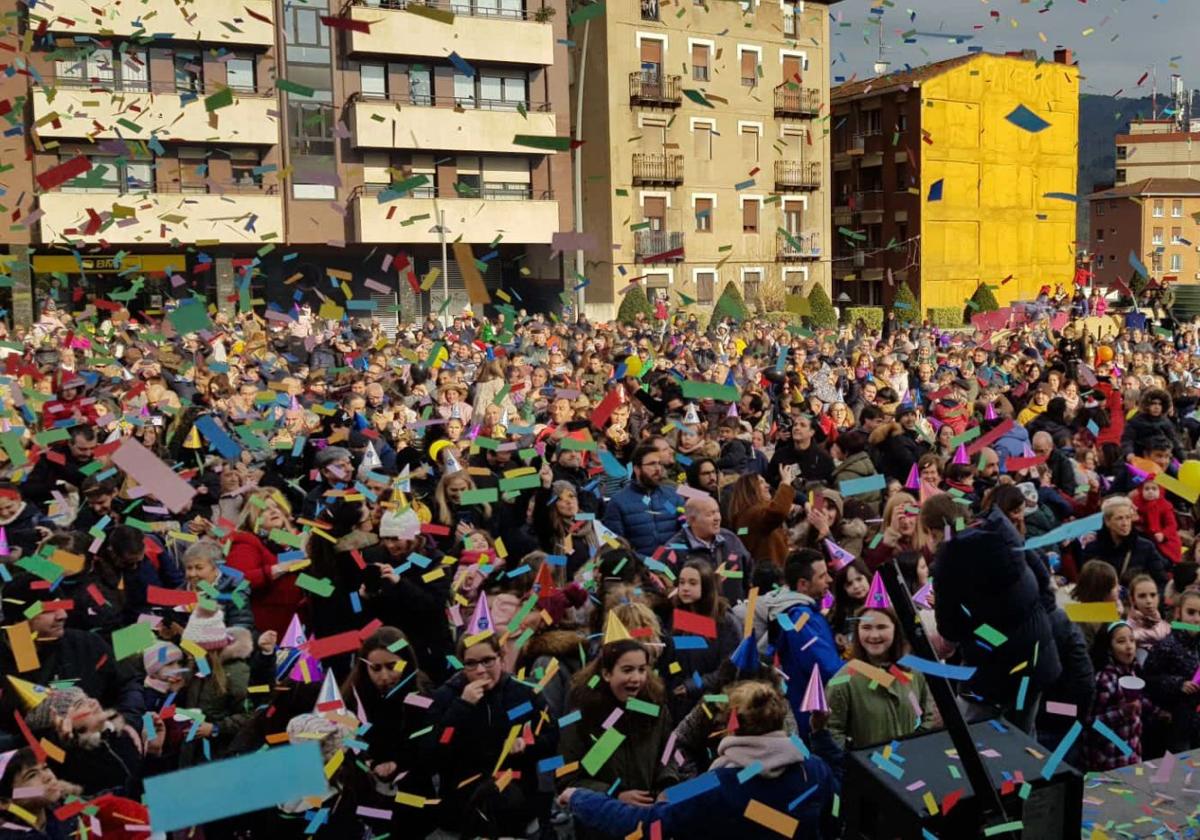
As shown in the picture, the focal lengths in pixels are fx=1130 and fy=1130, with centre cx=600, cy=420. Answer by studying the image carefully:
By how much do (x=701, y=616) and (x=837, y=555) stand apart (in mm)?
1243

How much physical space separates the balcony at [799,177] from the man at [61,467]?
3418 centimetres

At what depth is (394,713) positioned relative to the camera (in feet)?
15.8

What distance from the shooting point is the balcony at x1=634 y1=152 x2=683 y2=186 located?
36.9 metres

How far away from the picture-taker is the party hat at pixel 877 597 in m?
4.86

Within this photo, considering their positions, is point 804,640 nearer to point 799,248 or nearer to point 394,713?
point 394,713

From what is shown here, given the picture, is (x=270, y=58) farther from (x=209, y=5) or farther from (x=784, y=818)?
(x=784, y=818)

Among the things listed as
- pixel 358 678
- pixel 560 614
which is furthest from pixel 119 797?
pixel 560 614

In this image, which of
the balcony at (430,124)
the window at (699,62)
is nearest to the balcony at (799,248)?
the window at (699,62)

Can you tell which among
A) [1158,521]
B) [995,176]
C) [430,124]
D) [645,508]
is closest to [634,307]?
[430,124]

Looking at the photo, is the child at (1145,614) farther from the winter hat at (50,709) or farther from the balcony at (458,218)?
the balcony at (458,218)

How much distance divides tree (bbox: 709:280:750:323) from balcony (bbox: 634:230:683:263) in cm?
210

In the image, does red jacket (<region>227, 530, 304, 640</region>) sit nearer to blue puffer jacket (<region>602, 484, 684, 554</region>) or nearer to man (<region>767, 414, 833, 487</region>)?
blue puffer jacket (<region>602, 484, 684, 554</region>)

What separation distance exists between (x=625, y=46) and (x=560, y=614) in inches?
1306

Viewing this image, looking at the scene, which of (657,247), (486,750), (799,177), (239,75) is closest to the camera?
(486,750)
